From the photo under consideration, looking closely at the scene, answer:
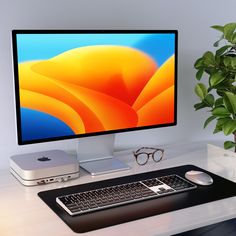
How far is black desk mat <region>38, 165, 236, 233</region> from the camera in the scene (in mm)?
1206

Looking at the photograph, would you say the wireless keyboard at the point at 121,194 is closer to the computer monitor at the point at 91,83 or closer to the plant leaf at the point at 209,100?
the computer monitor at the point at 91,83

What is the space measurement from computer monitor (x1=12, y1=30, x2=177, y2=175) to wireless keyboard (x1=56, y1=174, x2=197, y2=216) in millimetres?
266

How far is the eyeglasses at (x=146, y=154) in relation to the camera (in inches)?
70.0

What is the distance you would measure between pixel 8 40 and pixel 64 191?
637 mm

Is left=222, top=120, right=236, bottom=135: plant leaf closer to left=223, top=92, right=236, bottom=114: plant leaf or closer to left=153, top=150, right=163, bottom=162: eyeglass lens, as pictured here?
left=223, top=92, right=236, bottom=114: plant leaf

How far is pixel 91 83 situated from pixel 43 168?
35 cm

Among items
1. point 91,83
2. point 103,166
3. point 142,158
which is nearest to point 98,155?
point 103,166

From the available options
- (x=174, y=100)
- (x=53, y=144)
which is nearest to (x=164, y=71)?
Answer: (x=174, y=100)

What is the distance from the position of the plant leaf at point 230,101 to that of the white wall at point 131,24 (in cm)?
49

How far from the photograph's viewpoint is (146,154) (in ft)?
5.99

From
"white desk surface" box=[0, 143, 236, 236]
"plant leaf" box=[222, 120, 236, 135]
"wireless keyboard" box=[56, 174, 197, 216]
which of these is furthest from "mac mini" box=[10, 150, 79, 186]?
"plant leaf" box=[222, 120, 236, 135]

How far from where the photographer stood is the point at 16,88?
4.68 feet

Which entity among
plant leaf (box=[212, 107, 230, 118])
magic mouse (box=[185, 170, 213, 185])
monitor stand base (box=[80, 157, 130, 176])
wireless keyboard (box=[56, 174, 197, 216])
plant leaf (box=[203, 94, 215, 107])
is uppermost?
plant leaf (box=[203, 94, 215, 107])

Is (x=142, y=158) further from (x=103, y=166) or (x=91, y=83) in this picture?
(x=91, y=83)
